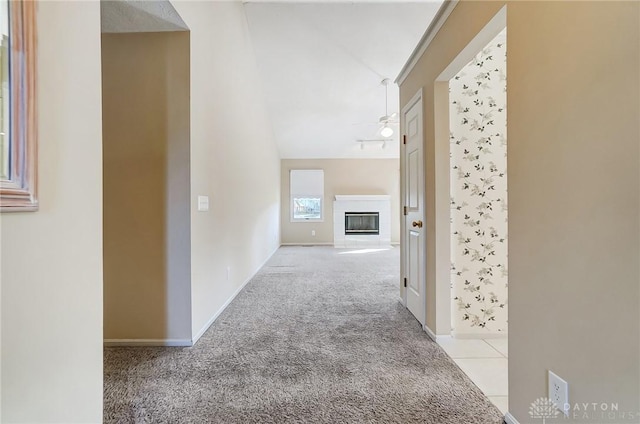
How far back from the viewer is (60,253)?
95 cm

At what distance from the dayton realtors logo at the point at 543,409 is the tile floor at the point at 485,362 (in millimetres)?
288

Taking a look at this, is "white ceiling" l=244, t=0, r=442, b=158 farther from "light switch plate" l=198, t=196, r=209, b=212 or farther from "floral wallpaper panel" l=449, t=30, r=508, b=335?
"light switch plate" l=198, t=196, r=209, b=212

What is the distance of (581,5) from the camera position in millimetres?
946

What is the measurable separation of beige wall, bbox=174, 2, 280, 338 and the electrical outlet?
6.70 feet

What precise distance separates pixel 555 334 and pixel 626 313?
0.97 feet

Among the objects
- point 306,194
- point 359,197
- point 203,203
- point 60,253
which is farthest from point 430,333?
point 306,194

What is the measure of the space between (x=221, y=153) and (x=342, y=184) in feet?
18.9

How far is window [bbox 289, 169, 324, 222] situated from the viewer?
26.9 ft

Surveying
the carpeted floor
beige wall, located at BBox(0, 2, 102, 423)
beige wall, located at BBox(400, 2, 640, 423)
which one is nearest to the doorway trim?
the carpeted floor

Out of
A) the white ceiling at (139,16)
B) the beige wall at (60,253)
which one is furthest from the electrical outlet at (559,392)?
the white ceiling at (139,16)

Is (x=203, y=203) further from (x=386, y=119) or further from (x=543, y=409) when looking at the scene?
(x=386, y=119)

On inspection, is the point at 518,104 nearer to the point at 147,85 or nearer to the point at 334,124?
the point at 147,85

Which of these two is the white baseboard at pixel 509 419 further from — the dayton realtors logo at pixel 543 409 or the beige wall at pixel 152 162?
the beige wall at pixel 152 162

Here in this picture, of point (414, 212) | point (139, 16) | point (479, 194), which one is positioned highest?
point (139, 16)
